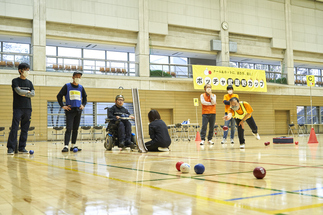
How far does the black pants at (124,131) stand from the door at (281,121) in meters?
21.0

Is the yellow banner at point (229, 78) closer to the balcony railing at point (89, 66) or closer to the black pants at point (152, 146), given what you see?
the balcony railing at point (89, 66)

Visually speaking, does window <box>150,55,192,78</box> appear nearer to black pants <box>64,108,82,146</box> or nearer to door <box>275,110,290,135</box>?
door <box>275,110,290,135</box>

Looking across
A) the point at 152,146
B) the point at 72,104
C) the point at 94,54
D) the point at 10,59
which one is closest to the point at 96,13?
the point at 94,54

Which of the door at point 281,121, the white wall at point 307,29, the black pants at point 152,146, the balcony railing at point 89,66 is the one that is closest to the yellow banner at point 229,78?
the door at point 281,121

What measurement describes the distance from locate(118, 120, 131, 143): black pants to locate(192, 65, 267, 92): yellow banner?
13.3 m

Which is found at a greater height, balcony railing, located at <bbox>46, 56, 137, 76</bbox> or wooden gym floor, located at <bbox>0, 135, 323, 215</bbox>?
balcony railing, located at <bbox>46, 56, 137, 76</bbox>

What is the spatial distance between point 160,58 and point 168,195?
2301 cm

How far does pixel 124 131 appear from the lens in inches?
324

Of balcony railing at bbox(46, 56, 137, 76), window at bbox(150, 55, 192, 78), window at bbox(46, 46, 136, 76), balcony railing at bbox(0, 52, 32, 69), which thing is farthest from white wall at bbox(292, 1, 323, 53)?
balcony railing at bbox(0, 52, 32, 69)

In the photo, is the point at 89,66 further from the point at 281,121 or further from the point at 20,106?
the point at 281,121

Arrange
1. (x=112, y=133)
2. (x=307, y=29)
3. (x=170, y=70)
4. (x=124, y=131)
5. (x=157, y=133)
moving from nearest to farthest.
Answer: (x=157, y=133)
(x=124, y=131)
(x=112, y=133)
(x=170, y=70)
(x=307, y=29)

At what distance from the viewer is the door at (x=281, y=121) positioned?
2683 cm

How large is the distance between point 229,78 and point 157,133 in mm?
16381

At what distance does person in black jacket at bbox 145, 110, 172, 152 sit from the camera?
681 cm
